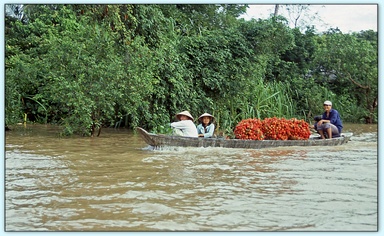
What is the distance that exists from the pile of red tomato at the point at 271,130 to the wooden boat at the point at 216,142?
246 mm

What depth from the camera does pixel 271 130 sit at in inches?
440

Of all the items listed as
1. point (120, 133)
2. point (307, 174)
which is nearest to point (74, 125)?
point (120, 133)

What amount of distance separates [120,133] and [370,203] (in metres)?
9.44

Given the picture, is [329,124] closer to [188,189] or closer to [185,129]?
[185,129]

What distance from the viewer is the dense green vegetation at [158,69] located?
12.2m

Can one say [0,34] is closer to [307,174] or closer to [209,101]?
[307,174]

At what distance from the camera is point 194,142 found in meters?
10.1

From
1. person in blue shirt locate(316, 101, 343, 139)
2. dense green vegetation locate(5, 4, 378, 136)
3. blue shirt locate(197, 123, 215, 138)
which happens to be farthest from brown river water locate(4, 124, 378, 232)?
dense green vegetation locate(5, 4, 378, 136)

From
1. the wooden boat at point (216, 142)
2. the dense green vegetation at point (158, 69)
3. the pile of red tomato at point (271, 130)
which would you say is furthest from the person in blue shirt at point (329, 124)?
the dense green vegetation at point (158, 69)

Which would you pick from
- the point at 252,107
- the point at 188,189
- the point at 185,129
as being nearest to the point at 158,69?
the point at 252,107

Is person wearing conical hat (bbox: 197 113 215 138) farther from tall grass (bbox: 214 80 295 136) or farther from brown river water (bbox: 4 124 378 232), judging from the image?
tall grass (bbox: 214 80 295 136)

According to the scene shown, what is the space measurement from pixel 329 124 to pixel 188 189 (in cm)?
627

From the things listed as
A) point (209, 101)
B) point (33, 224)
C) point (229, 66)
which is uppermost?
point (229, 66)

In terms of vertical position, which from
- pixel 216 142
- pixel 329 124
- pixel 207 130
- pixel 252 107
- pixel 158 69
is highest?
pixel 158 69
